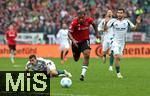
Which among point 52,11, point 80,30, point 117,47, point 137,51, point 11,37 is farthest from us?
point 52,11

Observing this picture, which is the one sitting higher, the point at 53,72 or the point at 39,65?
the point at 39,65

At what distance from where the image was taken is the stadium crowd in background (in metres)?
A: 45.6

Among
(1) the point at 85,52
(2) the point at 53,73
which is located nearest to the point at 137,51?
(1) the point at 85,52

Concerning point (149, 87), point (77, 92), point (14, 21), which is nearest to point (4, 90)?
point (77, 92)

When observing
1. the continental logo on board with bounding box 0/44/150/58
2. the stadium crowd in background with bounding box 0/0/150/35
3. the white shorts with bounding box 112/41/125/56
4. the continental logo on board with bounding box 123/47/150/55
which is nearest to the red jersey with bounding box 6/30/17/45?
the continental logo on board with bounding box 0/44/150/58

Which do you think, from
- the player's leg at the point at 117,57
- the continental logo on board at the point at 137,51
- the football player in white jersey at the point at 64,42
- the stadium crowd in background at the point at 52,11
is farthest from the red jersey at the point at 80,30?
the stadium crowd in background at the point at 52,11

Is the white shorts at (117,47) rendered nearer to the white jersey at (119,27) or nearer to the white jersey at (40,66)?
the white jersey at (119,27)

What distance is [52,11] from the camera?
4769cm

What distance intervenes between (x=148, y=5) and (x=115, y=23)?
949 inches

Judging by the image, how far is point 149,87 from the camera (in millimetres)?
19016

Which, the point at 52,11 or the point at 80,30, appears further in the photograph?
the point at 52,11

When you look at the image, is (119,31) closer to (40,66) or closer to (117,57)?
(117,57)

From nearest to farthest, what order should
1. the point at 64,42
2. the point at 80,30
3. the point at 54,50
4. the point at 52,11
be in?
the point at 80,30 → the point at 64,42 → the point at 54,50 → the point at 52,11

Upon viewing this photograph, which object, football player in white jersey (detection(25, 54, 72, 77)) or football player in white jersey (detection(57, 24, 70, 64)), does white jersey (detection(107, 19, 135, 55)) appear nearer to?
football player in white jersey (detection(25, 54, 72, 77))
